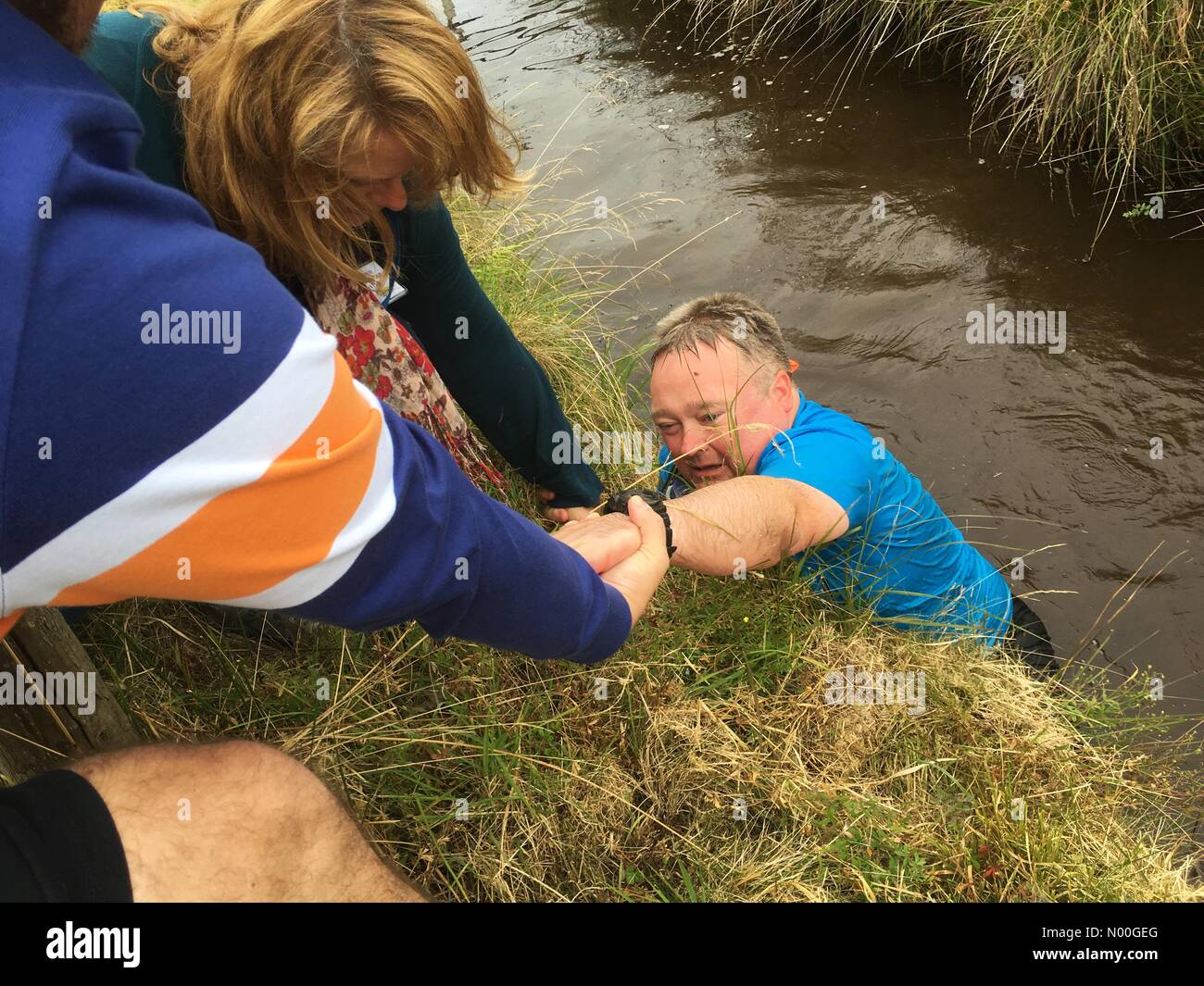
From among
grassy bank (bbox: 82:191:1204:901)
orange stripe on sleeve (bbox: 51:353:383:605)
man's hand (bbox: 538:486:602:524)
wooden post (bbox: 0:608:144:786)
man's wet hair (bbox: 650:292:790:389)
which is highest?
orange stripe on sleeve (bbox: 51:353:383:605)

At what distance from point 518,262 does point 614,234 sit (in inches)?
56.9

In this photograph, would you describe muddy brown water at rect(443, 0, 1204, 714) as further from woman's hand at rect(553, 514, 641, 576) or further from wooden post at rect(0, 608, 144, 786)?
wooden post at rect(0, 608, 144, 786)

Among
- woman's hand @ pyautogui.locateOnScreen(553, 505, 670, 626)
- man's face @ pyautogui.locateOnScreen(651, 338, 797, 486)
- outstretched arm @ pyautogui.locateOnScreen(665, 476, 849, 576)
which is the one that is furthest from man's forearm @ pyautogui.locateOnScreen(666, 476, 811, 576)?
man's face @ pyautogui.locateOnScreen(651, 338, 797, 486)

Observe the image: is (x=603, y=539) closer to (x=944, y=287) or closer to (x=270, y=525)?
(x=270, y=525)

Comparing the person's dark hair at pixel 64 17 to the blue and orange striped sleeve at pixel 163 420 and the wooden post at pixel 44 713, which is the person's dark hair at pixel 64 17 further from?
the wooden post at pixel 44 713

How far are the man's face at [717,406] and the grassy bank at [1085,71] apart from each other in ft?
8.99

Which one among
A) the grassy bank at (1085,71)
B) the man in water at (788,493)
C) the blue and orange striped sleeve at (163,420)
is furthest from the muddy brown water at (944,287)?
the blue and orange striped sleeve at (163,420)

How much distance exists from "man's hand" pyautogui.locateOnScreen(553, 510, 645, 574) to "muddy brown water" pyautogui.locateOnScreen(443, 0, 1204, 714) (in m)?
2.29

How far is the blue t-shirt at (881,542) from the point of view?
9.34 ft

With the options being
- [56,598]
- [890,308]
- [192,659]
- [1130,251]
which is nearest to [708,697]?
[192,659]

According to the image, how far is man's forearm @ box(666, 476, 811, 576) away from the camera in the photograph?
2676 mm

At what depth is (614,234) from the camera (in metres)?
6.09

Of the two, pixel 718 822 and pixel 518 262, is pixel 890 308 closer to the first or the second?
pixel 518 262

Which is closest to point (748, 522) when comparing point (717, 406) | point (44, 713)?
point (717, 406)
